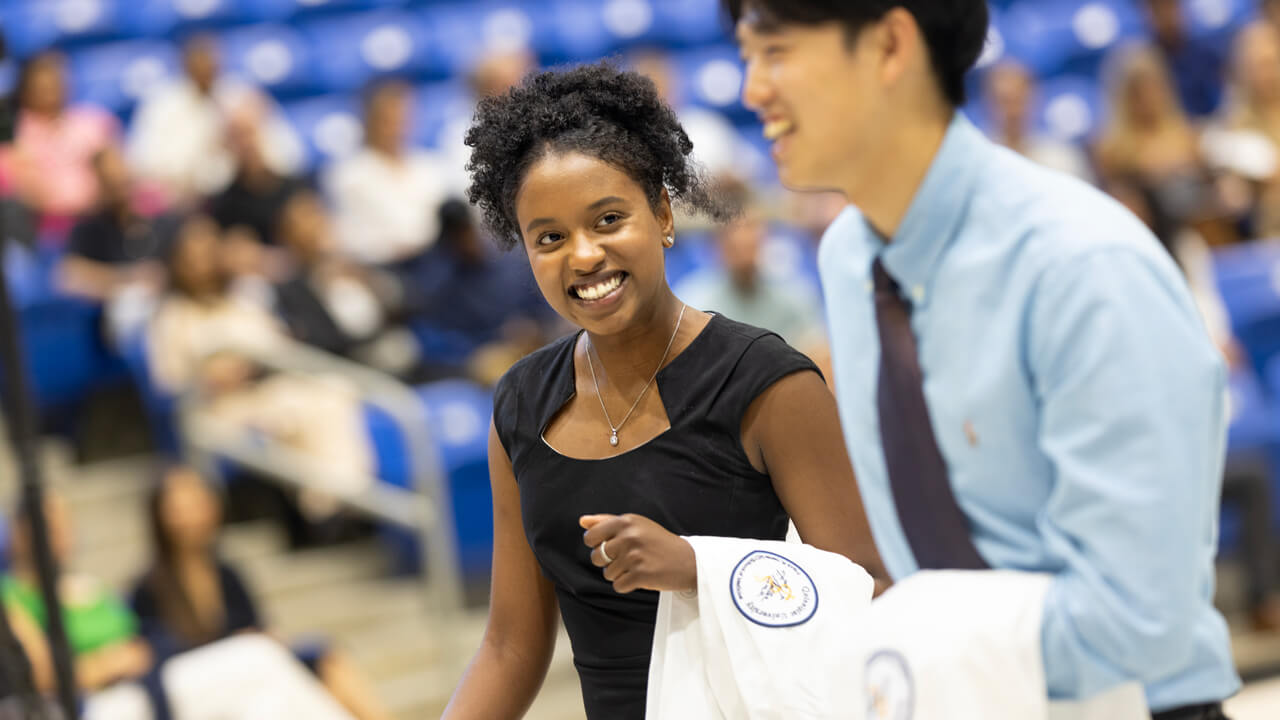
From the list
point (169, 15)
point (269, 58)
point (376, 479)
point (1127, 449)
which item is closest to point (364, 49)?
point (269, 58)

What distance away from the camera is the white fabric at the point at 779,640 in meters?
1.25

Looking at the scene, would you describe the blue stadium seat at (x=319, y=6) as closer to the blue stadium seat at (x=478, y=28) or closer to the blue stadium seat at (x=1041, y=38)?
the blue stadium seat at (x=478, y=28)

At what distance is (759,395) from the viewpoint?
133 centimetres

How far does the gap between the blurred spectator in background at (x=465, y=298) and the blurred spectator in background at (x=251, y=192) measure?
69 cm

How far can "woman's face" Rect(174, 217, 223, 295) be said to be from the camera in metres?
4.59

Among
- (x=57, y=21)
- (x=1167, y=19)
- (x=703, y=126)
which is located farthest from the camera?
(x=57, y=21)

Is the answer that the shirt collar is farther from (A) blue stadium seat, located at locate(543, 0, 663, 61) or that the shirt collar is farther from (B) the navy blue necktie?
(A) blue stadium seat, located at locate(543, 0, 663, 61)

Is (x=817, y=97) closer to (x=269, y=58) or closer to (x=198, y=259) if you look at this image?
(x=198, y=259)

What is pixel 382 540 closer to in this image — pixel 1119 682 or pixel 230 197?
pixel 230 197

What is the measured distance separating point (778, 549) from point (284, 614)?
351 cm

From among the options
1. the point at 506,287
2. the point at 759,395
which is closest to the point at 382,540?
the point at 506,287

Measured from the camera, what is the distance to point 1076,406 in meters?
1.06

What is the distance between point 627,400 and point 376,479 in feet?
11.2

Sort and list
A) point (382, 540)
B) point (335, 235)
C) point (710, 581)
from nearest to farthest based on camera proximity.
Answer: point (710, 581)
point (382, 540)
point (335, 235)
